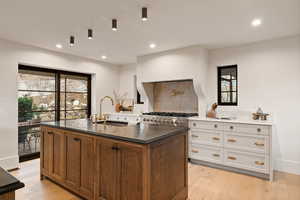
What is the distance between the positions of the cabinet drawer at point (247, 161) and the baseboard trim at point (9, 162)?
13.4ft

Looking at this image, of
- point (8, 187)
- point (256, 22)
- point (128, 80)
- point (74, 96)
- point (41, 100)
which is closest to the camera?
point (8, 187)

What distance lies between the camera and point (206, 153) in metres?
3.42

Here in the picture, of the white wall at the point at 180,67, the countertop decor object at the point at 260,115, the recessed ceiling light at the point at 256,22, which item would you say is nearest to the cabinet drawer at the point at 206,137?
the white wall at the point at 180,67

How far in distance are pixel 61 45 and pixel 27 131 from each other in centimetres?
211

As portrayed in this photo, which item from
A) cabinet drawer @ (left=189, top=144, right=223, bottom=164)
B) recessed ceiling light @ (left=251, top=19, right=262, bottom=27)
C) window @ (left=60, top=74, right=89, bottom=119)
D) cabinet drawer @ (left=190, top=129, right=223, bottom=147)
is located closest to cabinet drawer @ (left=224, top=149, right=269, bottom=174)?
cabinet drawer @ (left=189, top=144, right=223, bottom=164)

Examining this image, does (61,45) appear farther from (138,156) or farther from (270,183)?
(270,183)

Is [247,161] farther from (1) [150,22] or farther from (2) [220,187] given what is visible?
(1) [150,22]

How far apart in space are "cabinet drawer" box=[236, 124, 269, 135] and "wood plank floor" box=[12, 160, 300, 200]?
2.56ft

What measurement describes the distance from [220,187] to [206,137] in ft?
3.33

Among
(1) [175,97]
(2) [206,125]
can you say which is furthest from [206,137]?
(1) [175,97]

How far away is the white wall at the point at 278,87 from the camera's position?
312cm

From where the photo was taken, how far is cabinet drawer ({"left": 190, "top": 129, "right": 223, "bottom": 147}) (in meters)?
3.29

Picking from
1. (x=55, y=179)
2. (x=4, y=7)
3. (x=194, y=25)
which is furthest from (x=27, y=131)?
(x=194, y=25)

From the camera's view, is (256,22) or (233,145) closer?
(256,22)
